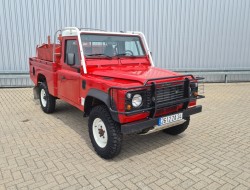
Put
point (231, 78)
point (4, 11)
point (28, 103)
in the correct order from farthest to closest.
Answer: point (231, 78) < point (4, 11) < point (28, 103)

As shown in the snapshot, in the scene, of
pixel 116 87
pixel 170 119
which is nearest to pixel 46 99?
pixel 116 87

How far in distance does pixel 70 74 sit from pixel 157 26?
671 centimetres

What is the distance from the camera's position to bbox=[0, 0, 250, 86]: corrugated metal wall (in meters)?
9.18

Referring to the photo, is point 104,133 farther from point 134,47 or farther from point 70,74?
point 134,47

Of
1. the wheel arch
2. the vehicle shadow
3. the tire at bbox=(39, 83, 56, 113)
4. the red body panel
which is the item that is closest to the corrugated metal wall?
the tire at bbox=(39, 83, 56, 113)

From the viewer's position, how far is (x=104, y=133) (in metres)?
3.83

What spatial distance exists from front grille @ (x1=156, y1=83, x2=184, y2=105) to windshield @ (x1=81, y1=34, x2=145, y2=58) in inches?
59.8

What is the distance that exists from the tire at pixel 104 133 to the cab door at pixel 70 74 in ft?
2.46

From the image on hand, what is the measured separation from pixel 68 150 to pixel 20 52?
6.81 meters

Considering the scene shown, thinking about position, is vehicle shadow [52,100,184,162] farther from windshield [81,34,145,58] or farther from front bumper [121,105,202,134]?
windshield [81,34,145,58]

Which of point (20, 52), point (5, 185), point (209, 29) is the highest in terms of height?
point (209, 29)

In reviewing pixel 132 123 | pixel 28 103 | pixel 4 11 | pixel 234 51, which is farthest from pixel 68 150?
pixel 234 51

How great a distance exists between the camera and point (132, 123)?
11.0 feet

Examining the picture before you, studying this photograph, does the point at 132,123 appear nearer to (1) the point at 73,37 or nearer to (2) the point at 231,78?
(1) the point at 73,37
